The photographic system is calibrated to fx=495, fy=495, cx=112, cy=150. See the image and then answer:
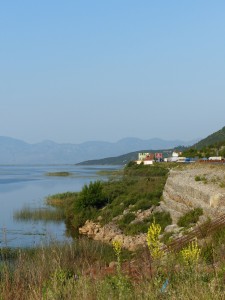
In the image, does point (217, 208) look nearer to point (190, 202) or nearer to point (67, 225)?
point (190, 202)

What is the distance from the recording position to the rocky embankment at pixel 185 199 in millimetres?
21319

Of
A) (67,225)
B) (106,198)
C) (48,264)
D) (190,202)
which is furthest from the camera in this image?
(106,198)

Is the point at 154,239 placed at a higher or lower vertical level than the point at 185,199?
higher

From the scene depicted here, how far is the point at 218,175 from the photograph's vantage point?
24797 mm

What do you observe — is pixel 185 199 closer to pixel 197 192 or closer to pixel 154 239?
pixel 197 192

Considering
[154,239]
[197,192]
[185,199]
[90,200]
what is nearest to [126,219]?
[185,199]

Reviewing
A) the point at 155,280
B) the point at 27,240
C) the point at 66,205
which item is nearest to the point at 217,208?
the point at 27,240

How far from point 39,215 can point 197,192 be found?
16.1 m

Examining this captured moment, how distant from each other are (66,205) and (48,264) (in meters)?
34.3

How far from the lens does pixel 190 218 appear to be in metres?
22.8

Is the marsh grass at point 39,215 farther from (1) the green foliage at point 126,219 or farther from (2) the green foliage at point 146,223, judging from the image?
(2) the green foliage at point 146,223

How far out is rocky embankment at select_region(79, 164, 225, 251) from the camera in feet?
69.9

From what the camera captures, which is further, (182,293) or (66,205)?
(66,205)

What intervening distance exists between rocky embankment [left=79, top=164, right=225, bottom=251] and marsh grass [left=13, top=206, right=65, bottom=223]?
3437 millimetres
